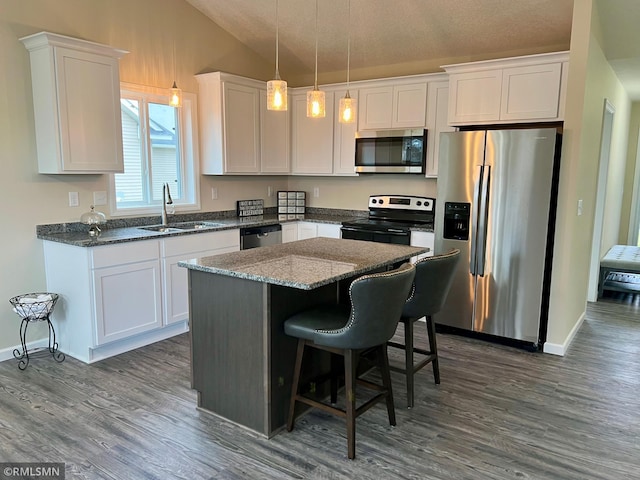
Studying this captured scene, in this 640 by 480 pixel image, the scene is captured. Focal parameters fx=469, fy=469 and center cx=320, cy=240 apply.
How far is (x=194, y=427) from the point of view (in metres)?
2.65

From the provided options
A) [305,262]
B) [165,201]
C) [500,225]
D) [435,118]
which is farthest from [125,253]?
[435,118]

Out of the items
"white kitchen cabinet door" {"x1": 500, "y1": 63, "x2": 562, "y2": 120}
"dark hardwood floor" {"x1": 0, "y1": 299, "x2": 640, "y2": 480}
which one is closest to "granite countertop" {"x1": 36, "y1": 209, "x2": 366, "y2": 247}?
"dark hardwood floor" {"x1": 0, "y1": 299, "x2": 640, "y2": 480}

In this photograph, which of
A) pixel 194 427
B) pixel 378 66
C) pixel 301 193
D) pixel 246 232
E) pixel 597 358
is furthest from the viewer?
pixel 301 193

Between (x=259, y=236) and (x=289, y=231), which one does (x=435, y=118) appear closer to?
(x=289, y=231)

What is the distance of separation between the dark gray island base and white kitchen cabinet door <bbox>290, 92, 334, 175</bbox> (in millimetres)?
2719

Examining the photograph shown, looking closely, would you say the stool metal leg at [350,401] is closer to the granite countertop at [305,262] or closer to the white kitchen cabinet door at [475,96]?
the granite countertop at [305,262]

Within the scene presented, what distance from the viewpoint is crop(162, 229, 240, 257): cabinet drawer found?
3933 millimetres

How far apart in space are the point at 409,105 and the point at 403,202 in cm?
100

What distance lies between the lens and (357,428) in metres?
2.67

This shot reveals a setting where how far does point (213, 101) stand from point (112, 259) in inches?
80.1

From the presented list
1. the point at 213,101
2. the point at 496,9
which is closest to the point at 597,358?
the point at 496,9

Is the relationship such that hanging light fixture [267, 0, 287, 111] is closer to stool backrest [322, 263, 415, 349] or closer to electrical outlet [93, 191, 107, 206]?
stool backrest [322, 263, 415, 349]

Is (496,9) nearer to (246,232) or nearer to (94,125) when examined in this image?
(246,232)

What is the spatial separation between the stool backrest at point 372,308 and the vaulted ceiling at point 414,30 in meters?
2.83
